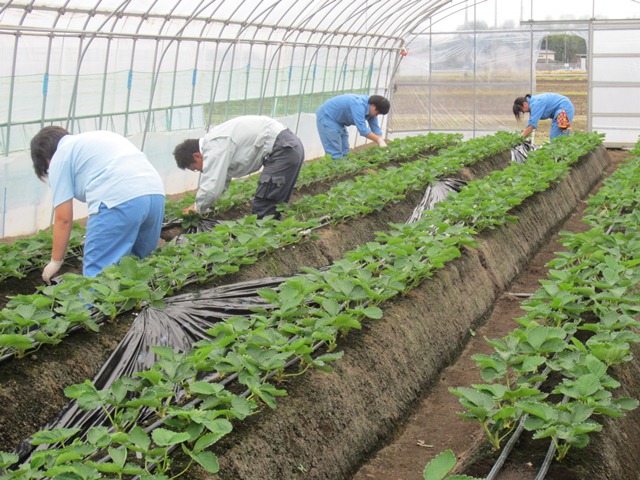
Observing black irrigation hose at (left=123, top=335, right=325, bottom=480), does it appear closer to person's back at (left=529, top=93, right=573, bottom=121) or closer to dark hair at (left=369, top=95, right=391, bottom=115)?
dark hair at (left=369, top=95, right=391, bottom=115)

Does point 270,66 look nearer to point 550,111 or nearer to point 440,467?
point 550,111

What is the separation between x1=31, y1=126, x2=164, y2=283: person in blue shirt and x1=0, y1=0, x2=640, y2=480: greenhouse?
17 mm

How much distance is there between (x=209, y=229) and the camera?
273 inches

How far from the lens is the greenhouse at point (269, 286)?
3.19 m

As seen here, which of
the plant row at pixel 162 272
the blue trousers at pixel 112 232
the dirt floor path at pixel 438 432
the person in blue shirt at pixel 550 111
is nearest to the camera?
the dirt floor path at pixel 438 432

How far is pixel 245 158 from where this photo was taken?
22.5 feet

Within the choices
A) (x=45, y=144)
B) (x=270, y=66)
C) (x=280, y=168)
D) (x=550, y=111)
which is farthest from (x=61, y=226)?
(x=550, y=111)

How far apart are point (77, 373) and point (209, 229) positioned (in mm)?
2977

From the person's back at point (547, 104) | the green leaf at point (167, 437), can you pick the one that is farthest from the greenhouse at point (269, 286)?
the person's back at point (547, 104)

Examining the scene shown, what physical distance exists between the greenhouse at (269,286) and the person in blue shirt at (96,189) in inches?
0.7

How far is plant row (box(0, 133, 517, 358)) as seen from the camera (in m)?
3.97

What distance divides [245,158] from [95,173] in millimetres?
1874

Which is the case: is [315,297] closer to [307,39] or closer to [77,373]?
[77,373]

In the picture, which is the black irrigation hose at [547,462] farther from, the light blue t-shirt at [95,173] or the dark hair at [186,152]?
the dark hair at [186,152]
